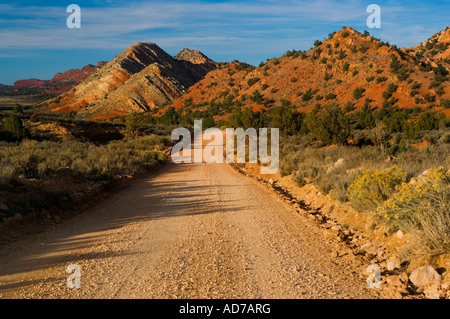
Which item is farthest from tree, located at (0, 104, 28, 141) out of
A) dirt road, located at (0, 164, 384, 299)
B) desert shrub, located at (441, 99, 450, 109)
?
desert shrub, located at (441, 99, 450, 109)

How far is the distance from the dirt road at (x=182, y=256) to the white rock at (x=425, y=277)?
707 mm

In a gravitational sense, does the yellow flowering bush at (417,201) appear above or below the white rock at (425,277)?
above

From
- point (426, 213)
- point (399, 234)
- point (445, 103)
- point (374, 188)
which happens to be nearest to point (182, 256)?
point (399, 234)

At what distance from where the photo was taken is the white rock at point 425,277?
196 inches

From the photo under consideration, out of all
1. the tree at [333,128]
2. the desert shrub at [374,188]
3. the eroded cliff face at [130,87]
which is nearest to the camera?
the desert shrub at [374,188]

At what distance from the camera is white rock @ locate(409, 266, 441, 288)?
4987mm

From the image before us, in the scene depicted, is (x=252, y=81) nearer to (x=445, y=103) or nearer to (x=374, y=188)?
(x=445, y=103)

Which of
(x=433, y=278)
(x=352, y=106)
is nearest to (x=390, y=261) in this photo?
(x=433, y=278)

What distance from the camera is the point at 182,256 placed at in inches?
254

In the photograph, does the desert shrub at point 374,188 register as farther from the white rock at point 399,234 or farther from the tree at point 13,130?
the tree at point 13,130

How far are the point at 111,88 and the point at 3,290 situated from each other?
94521 mm

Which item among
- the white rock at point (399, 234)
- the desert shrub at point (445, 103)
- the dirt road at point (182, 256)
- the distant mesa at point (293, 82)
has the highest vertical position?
the distant mesa at point (293, 82)

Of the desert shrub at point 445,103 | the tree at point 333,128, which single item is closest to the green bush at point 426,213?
the tree at point 333,128

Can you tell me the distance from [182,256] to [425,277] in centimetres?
374
